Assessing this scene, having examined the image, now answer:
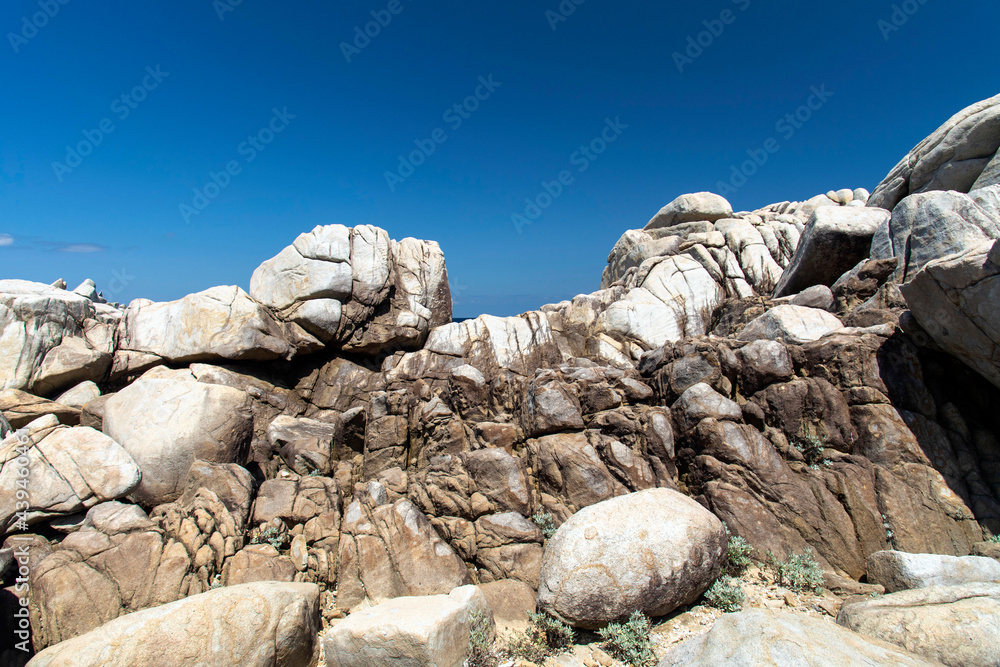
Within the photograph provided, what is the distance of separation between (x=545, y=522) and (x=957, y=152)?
18.3 meters

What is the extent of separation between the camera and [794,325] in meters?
13.1

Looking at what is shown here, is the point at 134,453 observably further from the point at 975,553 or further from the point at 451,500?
the point at 975,553

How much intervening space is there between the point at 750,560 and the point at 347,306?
50.0ft

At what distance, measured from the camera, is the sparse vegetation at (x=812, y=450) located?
10641 mm

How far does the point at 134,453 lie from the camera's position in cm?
1241

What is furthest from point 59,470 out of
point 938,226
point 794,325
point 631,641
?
point 938,226

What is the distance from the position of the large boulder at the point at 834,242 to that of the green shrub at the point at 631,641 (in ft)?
49.3

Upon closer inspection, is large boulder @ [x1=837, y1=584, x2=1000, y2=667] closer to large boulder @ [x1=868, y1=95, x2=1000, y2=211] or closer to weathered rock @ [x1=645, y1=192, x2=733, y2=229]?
large boulder @ [x1=868, y1=95, x2=1000, y2=211]

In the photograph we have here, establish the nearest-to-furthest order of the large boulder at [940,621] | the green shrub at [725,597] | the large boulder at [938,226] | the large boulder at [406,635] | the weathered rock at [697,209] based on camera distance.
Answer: the large boulder at [940,621] → the large boulder at [406,635] → the green shrub at [725,597] → the large boulder at [938,226] → the weathered rock at [697,209]

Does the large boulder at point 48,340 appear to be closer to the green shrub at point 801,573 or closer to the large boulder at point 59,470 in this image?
the large boulder at point 59,470

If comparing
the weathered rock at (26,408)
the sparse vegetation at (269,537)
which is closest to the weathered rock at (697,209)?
the sparse vegetation at (269,537)

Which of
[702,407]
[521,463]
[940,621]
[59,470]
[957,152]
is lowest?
[940,621]

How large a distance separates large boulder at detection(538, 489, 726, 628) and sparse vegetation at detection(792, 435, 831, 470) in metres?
3.34

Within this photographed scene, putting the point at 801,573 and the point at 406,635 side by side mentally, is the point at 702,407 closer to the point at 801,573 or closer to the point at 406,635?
the point at 801,573
